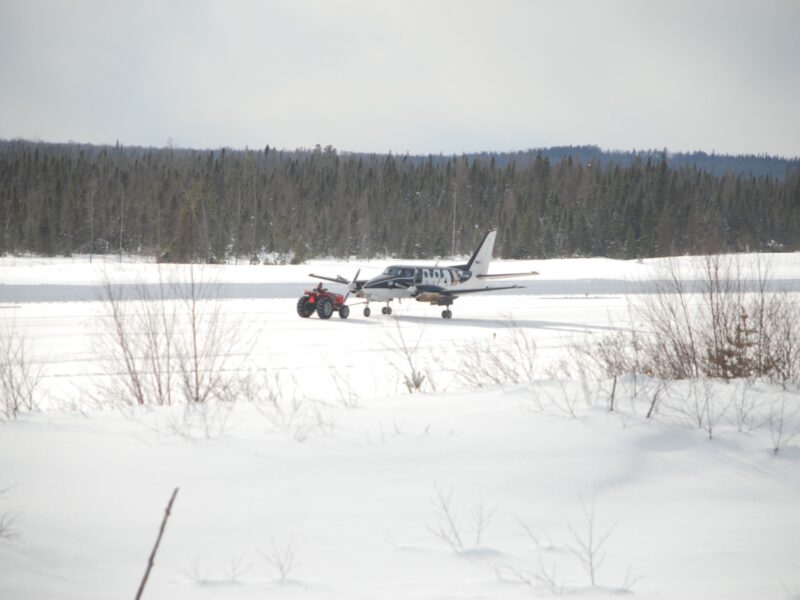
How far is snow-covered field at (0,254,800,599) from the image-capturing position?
4711 millimetres

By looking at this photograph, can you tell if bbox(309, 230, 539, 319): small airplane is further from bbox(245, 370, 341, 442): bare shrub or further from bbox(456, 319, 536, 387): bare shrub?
bbox(245, 370, 341, 442): bare shrub

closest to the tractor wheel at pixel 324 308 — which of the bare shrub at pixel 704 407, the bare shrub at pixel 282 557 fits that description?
the bare shrub at pixel 704 407

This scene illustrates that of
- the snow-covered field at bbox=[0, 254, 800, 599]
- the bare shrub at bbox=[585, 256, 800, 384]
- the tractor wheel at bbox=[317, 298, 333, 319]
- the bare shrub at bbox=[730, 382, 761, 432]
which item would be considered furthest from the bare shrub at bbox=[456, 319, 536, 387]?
the tractor wheel at bbox=[317, 298, 333, 319]

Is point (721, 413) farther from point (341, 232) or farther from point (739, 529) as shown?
point (341, 232)

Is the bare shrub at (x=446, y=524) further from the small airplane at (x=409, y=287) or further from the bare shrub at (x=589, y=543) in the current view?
the small airplane at (x=409, y=287)

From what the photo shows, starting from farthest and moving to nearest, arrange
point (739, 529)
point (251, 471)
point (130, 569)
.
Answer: point (251, 471), point (739, 529), point (130, 569)

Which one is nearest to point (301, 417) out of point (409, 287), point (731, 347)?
point (731, 347)

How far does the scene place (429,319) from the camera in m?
30.9

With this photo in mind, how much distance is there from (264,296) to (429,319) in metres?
11.6

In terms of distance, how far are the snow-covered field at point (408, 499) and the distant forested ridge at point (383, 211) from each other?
198 feet

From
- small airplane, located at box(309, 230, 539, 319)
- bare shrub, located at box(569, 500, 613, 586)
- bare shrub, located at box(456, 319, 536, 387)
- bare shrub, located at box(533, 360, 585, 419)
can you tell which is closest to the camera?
bare shrub, located at box(569, 500, 613, 586)

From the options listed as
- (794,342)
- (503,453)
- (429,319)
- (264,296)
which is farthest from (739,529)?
(264,296)

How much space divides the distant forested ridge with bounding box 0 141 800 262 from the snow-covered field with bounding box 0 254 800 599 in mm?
60468

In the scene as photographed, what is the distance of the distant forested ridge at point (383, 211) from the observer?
8375 centimetres
